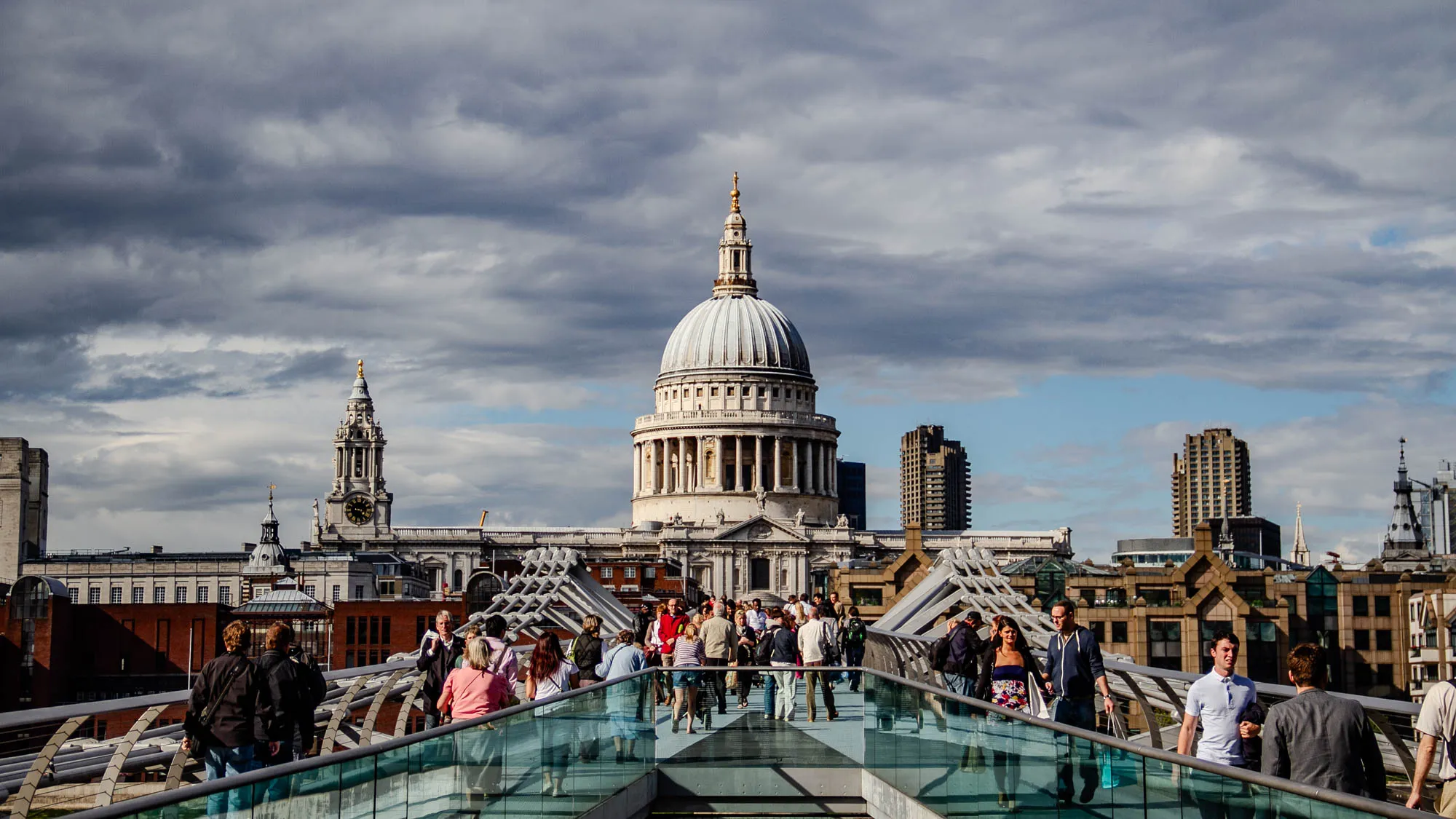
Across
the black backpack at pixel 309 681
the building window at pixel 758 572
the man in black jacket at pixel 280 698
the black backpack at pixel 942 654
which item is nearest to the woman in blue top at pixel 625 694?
the black backpack at pixel 942 654

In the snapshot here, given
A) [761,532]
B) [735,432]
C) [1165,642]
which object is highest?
[735,432]

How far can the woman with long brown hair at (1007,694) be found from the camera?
1570 centimetres

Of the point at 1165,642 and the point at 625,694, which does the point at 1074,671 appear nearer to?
the point at 625,694

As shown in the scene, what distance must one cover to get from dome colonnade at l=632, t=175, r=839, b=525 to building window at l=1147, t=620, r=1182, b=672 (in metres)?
92.9

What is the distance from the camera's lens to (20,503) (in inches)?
5669

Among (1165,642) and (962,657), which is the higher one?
(962,657)

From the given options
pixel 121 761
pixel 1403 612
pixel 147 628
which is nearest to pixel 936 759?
pixel 121 761

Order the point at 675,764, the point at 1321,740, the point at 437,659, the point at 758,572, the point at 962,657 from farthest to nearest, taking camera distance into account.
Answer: the point at 758,572 → the point at 675,764 → the point at 962,657 → the point at 437,659 → the point at 1321,740

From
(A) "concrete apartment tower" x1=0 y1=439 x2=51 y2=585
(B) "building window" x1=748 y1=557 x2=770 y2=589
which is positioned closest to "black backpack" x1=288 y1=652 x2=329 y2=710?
(A) "concrete apartment tower" x1=0 y1=439 x2=51 y2=585

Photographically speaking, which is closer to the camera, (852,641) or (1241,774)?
(1241,774)

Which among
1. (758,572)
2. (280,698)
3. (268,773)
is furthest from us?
(758,572)

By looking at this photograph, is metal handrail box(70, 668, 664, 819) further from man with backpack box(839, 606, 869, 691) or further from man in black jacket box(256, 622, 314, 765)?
man with backpack box(839, 606, 869, 691)

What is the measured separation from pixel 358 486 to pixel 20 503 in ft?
116

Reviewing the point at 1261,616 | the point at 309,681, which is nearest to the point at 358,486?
the point at 1261,616
